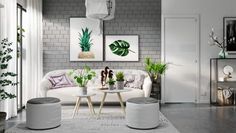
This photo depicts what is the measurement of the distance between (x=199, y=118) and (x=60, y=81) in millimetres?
3374

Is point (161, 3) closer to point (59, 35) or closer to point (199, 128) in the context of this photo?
point (59, 35)

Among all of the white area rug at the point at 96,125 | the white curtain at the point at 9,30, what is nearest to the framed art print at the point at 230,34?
the white area rug at the point at 96,125

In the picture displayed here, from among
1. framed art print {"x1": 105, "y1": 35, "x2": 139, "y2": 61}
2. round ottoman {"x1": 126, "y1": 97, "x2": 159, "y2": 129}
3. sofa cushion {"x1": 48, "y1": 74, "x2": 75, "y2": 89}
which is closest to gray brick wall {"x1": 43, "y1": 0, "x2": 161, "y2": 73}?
framed art print {"x1": 105, "y1": 35, "x2": 139, "y2": 61}

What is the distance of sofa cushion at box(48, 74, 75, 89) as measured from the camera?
21.5 ft

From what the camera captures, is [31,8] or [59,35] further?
[59,35]

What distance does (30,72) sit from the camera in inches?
250

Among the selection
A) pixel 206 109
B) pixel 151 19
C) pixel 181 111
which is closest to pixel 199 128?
pixel 181 111

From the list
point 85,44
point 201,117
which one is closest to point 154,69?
point 201,117

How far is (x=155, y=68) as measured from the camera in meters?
6.64

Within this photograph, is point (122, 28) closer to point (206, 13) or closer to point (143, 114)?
point (206, 13)

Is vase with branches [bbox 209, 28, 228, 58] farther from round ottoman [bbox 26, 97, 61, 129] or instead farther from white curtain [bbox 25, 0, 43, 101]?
round ottoman [bbox 26, 97, 61, 129]

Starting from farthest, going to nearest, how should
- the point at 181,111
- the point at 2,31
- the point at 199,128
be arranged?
the point at 181,111
the point at 2,31
the point at 199,128

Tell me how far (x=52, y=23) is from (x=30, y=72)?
1568 millimetres

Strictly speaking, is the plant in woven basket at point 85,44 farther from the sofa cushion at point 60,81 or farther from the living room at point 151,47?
the sofa cushion at point 60,81
